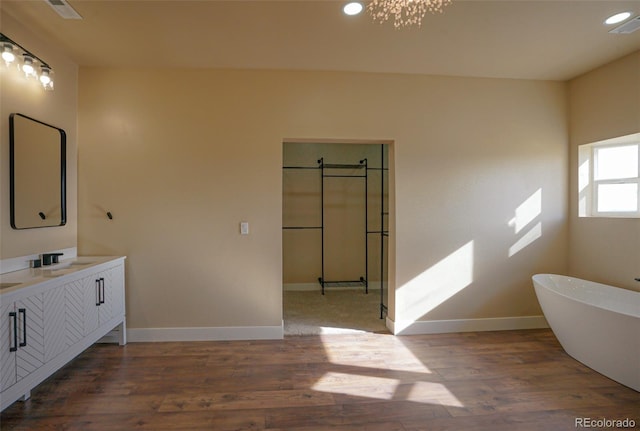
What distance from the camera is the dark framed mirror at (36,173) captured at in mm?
2287

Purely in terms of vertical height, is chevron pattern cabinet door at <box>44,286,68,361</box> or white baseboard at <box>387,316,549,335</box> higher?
chevron pattern cabinet door at <box>44,286,68,361</box>

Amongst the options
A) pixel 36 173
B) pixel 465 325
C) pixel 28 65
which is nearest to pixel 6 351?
pixel 36 173

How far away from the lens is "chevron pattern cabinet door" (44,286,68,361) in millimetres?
2064

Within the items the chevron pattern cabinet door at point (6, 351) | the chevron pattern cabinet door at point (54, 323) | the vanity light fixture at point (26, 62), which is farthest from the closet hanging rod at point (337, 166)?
the chevron pattern cabinet door at point (6, 351)

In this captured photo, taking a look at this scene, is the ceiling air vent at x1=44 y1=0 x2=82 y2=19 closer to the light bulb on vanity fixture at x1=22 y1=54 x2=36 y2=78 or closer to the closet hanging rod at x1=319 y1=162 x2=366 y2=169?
the light bulb on vanity fixture at x1=22 y1=54 x2=36 y2=78

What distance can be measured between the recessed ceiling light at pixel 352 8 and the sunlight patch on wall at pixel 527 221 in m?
2.63

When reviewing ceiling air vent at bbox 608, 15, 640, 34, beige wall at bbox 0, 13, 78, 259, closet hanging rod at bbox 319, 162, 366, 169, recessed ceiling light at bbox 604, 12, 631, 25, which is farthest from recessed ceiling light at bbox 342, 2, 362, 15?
→ closet hanging rod at bbox 319, 162, 366, 169

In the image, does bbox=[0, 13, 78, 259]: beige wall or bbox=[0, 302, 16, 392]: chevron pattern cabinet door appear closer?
bbox=[0, 302, 16, 392]: chevron pattern cabinet door

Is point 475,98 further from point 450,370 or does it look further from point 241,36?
point 450,370

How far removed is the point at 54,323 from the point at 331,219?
373 cm

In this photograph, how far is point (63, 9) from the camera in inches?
84.3

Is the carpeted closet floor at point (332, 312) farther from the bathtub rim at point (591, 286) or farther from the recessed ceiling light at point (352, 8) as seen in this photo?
the recessed ceiling light at point (352, 8)

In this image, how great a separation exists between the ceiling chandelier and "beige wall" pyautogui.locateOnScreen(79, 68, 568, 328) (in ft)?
2.93

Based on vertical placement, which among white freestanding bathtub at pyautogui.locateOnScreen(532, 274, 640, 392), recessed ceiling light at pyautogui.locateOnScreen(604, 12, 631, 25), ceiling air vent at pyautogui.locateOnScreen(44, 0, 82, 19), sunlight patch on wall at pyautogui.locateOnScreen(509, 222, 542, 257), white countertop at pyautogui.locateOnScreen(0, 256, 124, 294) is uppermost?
recessed ceiling light at pyautogui.locateOnScreen(604, 12, 631, 25)
